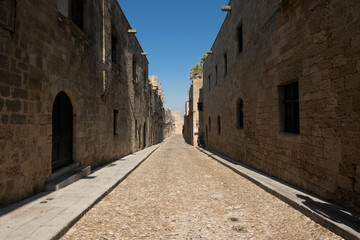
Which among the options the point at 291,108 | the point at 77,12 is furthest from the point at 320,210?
the point at 77,12

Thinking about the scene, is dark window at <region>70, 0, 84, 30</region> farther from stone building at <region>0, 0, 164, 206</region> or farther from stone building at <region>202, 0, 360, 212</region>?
stone building at <region>202, 0, 360, 212</region>

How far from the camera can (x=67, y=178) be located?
481cm

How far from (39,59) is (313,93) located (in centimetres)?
581

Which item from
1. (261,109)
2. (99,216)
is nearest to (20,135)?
(99,216)

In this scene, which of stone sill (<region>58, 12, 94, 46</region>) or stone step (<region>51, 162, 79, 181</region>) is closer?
stone step (<region>51, 162, 79, 181</region>)

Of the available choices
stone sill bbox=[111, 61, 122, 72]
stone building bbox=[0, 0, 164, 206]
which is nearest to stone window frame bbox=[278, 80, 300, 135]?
stone building bbox=[0, 0, 164, 206]

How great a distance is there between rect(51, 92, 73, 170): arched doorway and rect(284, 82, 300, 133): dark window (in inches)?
243

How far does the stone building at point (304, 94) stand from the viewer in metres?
3.29

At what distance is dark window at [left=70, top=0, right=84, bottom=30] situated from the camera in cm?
603

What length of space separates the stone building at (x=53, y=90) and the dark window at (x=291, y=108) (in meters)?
5.92

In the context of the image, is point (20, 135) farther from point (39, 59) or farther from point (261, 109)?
point (261, 109)

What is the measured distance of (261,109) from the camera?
6.52m

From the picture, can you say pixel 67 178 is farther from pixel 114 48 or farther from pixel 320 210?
pixel 114 48

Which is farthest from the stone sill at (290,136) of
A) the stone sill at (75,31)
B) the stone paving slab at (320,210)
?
the stone sill at (75,31)
